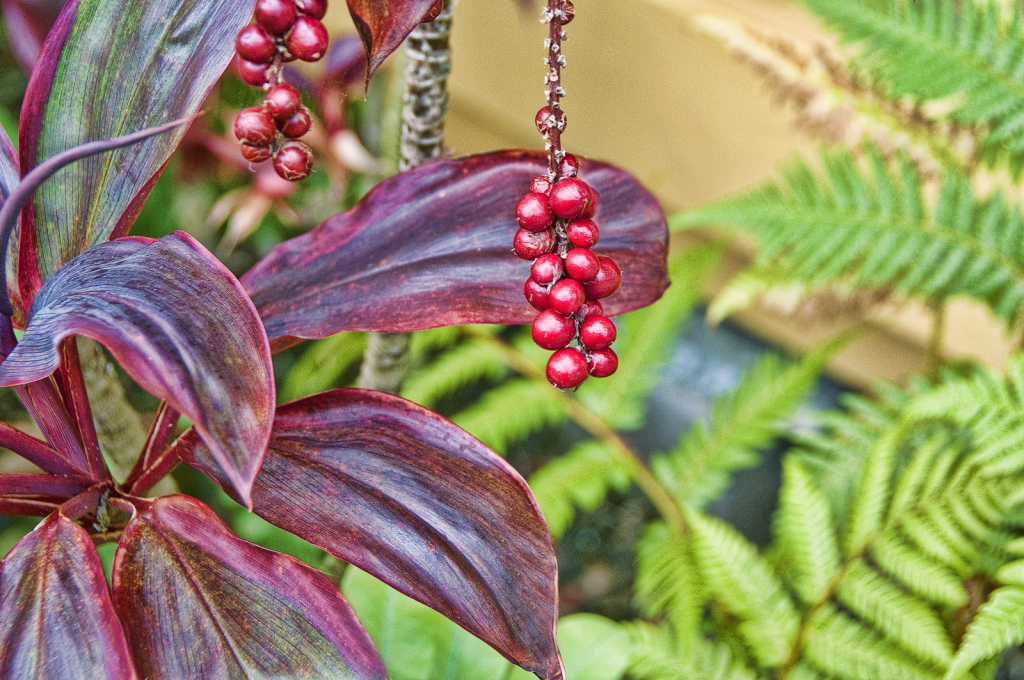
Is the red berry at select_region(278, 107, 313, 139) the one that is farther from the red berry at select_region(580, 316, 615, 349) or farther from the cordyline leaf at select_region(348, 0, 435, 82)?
the red berry at select_region(580, 316, 615, 349)

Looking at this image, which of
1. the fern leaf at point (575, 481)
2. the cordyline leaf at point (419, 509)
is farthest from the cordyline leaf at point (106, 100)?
the fern leaf at point (575, 481)

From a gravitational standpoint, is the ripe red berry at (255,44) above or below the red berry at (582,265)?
above

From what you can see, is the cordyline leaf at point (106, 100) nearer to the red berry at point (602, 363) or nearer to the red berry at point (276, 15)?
the red berry at point (276, 15)

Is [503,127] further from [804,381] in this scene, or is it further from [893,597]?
[893,597]

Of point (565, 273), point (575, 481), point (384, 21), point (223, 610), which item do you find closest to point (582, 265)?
point (565, 273)

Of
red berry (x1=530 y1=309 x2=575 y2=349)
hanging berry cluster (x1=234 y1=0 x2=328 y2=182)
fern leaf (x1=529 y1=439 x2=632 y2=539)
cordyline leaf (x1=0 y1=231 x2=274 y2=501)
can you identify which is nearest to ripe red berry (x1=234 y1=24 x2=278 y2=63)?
hanging berry cluster (x1=234 y1=0 x2=328 y2=182)

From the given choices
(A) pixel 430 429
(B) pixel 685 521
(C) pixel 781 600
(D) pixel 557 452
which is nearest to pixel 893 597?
(C) pixel 781 600
